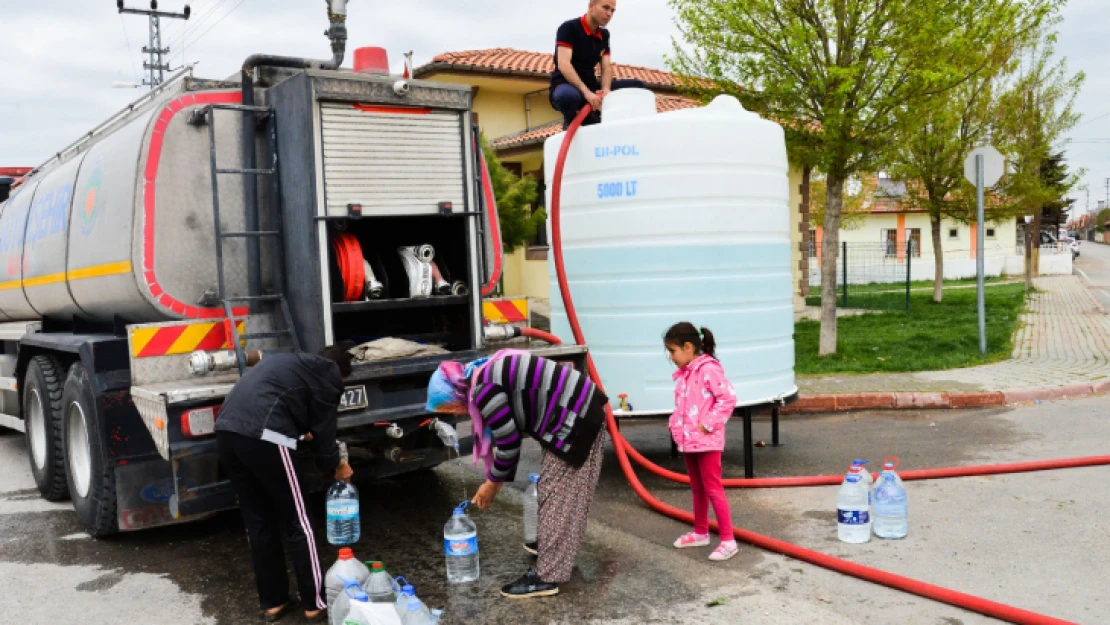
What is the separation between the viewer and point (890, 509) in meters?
5.34

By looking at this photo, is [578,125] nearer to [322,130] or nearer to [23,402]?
[322,130]

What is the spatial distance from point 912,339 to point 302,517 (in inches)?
467

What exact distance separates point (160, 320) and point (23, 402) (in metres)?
2.70

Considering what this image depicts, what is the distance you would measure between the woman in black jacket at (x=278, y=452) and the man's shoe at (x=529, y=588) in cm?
90

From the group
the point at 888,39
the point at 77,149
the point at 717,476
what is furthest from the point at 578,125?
the point at 888,39

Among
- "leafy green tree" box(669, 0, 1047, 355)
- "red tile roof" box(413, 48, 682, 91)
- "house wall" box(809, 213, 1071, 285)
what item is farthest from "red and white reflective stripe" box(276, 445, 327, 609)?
"house wall" box(809, 213, 1071, 285)

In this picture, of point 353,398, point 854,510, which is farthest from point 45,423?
point 854,510

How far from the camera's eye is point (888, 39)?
36.8 feet

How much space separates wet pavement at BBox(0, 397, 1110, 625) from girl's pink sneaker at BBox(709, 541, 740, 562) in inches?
2.0

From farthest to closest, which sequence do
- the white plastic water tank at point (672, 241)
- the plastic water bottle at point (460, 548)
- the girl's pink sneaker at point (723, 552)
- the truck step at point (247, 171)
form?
the white plastic water tank at point (672, 241) < the truck step at point (247, 171) < the girl's pink sneaker at point (723, 552) < the plastic water bottle at point (460, 548)

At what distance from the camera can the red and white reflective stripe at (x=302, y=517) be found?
4445 mm

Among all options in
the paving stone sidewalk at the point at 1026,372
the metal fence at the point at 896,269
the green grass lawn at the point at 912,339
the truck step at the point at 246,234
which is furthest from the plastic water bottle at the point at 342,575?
the metal fence at the point at 896,269

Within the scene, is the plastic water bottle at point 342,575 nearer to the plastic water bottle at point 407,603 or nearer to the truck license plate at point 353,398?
the plastic water bottle at point 407,603

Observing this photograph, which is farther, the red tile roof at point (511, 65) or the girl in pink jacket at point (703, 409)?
the red tile roof at point (511, 65)
